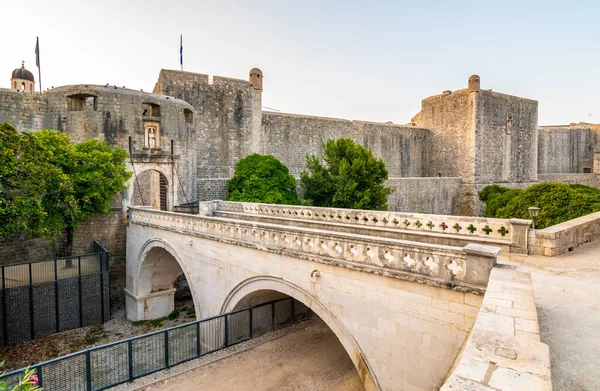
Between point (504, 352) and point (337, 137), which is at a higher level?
point (337, 137)

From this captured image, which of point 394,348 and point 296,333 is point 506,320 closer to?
point 394,348

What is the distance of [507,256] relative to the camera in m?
6.87

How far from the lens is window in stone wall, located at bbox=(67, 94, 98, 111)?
16.0 metres

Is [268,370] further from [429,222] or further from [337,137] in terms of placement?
[337,137]

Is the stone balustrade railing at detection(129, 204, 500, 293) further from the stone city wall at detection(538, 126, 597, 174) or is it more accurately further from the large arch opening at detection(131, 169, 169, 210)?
the stone city wall at detection(538, 126, 597, 174)

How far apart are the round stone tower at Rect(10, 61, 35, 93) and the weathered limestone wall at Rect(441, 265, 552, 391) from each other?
43636mm

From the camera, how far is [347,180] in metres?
20.5

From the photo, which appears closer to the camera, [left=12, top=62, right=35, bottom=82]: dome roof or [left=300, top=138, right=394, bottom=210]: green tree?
[left=300, top=138, right=394, bottom=210]: green tree

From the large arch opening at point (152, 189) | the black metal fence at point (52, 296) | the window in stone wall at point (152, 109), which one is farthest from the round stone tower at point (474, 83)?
the black metal fence at point (52, 296)

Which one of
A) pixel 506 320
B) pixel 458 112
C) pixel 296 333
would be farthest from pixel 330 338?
pixel 458 112

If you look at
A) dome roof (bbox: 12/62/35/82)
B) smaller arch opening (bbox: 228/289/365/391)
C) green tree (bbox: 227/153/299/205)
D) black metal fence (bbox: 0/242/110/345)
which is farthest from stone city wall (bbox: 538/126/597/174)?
dome roof (bbox: 12/62/35/82)

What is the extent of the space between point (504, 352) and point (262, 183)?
1809cm

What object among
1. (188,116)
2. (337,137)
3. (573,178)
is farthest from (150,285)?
(573,178)

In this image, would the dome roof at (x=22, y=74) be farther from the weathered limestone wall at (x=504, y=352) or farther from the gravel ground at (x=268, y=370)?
the weathered limestone wall at (x=504, y=352)
